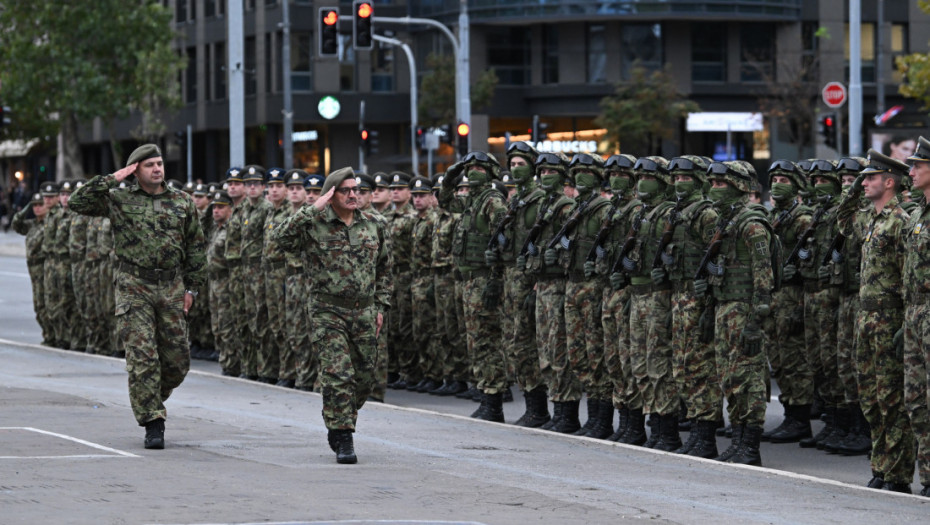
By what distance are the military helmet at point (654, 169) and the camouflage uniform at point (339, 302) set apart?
2722 mm

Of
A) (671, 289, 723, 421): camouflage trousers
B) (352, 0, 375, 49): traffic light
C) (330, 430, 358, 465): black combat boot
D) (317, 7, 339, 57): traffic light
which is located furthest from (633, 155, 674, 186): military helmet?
(352, 0, 375, 49): traffic light

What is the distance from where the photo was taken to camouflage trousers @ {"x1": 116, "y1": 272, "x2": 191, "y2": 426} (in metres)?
11.8

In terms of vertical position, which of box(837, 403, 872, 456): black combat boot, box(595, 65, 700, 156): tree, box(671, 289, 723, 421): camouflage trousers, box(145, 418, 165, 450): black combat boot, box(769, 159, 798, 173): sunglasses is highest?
box(595, 65, 700, 156): tree

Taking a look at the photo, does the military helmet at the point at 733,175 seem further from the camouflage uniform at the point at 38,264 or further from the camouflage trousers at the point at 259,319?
the camouflage uniform at the point at 38,264

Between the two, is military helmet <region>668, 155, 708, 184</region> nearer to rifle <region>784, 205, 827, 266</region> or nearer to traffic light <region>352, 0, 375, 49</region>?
rifle <region>784, 205, 827, 266</region>

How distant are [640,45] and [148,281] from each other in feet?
159

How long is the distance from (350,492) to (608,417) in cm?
434

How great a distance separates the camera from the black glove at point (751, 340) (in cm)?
1204

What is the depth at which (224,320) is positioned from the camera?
19.0 meters

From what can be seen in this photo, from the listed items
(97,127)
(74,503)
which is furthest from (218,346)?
(97,127)

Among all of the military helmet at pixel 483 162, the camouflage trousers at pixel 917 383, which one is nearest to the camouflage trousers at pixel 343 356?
the camouflage trousers at pixel 917 383

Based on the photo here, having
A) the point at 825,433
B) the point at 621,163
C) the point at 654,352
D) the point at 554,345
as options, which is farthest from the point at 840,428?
the point at 621,163

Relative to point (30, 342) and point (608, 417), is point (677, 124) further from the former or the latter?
point (608, 417)

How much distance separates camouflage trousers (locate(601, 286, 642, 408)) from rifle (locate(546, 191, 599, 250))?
0.58 meters
